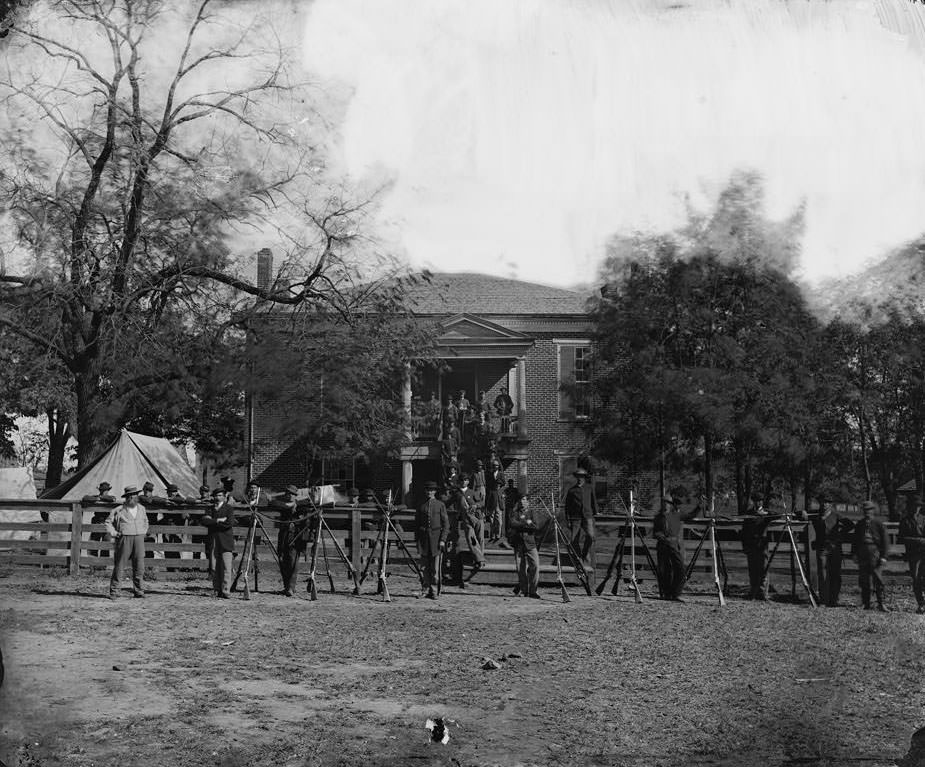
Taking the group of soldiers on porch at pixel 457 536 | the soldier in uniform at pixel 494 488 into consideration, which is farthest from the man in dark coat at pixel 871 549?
the soldier in uniform at pixel 494 488

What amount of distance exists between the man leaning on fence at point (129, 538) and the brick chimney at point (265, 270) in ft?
21.9

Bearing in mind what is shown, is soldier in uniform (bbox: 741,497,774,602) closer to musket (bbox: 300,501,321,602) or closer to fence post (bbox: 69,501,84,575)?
musket (bbox: 300,501,321,602)

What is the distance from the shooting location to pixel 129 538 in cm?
1139

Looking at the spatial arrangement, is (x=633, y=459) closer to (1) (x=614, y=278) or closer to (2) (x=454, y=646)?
(1) (x=614, y=278)

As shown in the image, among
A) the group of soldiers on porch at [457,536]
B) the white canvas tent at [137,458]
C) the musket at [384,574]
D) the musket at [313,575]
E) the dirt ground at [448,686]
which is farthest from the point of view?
the musket at [384,574]

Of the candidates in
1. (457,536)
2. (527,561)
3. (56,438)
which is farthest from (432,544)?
(56,438)

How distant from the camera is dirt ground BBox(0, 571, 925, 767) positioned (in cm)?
452

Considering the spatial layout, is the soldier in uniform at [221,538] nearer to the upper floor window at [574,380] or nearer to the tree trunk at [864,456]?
the tree trunk at [864,456]

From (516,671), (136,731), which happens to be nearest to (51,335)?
(136,731)

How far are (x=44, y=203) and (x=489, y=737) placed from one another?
329cm

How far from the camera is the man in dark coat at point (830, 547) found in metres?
8.85

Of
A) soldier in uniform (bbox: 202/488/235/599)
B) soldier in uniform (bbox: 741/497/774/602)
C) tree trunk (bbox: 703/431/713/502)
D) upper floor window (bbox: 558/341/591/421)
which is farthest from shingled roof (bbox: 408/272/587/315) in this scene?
soldier in uniform (bbox: 741/497/774/602)

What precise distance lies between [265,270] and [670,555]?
8296 millimetres

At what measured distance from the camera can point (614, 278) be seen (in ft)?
15.9
